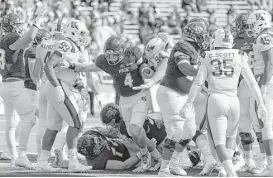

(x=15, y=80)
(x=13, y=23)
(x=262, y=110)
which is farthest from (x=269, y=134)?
(x=13, y=23)

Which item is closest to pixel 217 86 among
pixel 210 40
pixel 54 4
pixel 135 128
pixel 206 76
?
pixel 206 76

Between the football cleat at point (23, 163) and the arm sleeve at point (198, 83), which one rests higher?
the arm sleeve at point (198, 83)

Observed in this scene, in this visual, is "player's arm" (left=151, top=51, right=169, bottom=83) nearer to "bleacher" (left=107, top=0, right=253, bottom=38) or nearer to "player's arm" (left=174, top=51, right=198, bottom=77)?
"player's arm" (left=174, top=51, right=198, bottom=77)

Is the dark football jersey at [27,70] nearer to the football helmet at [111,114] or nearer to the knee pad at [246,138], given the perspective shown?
the football helmet at [111,114]

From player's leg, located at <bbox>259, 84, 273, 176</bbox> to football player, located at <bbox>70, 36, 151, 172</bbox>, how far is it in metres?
1.41

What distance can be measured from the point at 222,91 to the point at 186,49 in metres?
0.79

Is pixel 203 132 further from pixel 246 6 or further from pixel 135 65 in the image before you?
pixel 246 6

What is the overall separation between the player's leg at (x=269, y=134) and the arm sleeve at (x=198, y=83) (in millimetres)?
1210

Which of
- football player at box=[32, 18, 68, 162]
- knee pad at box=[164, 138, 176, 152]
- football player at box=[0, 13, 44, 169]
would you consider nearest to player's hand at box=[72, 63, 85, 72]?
football player at box=[32, 18, 68, 162]

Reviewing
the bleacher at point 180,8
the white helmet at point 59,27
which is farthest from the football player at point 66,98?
the bleacher at point 180,8

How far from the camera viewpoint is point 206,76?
8.32 metres

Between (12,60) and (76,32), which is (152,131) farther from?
(12,60)

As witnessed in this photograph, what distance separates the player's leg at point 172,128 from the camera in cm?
880

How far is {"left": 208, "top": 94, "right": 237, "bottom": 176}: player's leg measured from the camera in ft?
26.5
